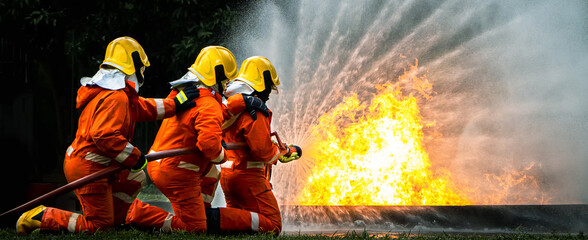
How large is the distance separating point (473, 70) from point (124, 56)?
687cm

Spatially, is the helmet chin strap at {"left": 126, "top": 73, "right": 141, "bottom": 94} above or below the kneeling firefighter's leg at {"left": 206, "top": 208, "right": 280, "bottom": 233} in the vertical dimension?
above

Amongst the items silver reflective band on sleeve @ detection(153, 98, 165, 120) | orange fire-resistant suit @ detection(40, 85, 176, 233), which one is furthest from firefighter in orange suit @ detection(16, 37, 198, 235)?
silver reflective band on sleeve @ detection(153, 98, 165, 120)

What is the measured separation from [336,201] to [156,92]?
22.0 feet

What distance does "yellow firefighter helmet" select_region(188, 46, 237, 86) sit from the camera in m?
6.16

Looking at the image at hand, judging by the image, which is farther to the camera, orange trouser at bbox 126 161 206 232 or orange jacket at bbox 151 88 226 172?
orange trouser at bbox 126 161 206 232

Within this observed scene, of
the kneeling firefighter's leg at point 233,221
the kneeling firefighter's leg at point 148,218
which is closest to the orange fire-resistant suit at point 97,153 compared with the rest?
the kneeling firefighter's leg at point 148,218

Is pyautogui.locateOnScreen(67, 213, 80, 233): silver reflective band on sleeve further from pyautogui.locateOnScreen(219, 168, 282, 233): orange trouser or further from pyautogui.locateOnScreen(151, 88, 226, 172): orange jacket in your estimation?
pyautogui.locateOnScreen(219, 168, 282, 233): orange trouser

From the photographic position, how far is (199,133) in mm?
5660

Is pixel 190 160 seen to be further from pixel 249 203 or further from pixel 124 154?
pixel 249 203

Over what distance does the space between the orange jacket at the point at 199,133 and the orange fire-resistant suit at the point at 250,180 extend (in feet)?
1.30

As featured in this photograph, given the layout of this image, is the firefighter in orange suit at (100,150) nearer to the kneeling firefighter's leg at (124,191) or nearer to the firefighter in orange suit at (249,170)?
the kneeling firefighter's leg at (124,191)

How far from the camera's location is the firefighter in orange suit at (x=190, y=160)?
18.7 ft

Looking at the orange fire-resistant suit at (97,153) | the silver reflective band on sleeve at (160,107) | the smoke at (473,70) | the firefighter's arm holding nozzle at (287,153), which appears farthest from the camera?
the smoke at (473,70)

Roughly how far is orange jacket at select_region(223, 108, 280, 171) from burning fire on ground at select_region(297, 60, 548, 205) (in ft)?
7.36
